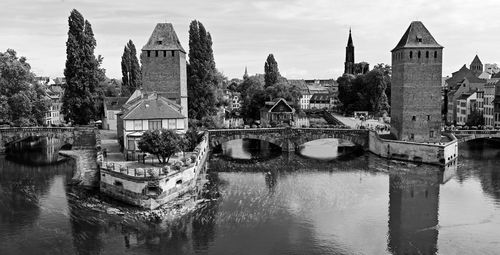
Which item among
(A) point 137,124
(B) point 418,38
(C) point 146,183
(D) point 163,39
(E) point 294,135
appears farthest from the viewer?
(E) point 294,135

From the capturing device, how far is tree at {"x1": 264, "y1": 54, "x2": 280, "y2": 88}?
3762 inches

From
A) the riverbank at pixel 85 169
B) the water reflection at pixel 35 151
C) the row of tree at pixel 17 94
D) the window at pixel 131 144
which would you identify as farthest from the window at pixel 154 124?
the row of tree at pixel 17 94

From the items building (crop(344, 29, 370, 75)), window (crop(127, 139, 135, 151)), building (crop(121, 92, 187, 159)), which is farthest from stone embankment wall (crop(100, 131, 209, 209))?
building (crop(344, 29, 370, 75))

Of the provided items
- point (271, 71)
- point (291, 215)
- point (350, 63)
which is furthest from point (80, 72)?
point (350, 63)

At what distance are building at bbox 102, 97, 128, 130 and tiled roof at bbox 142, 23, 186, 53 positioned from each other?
956 centimetres

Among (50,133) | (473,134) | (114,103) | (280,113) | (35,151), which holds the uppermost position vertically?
(114,103)

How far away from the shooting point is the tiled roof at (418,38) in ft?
172

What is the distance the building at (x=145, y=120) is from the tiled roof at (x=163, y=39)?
39.5ft

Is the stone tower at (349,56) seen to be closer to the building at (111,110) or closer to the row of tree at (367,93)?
the row of tree at (367,93)

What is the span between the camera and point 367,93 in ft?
300

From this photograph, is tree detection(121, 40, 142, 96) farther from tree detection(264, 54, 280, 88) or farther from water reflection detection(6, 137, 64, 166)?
tree detection(264, 54, 280, 88)

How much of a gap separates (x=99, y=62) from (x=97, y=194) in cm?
3200

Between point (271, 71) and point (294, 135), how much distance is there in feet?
129

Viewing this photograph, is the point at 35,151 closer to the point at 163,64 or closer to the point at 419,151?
the point at 163,64
